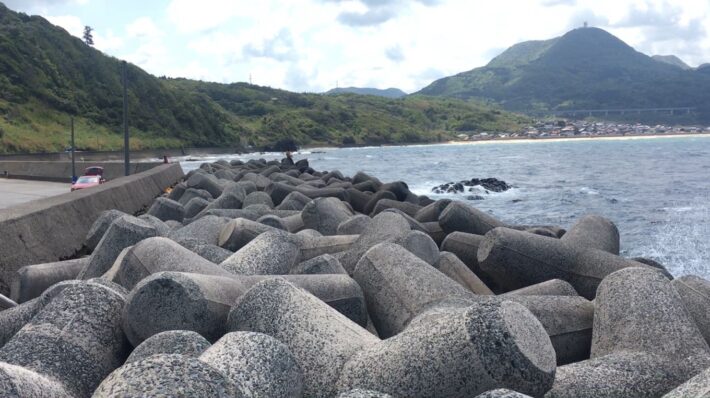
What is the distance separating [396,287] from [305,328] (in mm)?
1256

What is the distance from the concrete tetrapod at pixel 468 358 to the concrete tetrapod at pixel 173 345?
0.72 meters

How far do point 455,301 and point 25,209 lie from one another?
544 cm

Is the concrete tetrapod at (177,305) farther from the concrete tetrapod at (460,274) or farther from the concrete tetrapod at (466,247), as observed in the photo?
the concrete tetrapod at (466,247)

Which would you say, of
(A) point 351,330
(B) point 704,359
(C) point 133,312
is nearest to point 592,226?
(B) point 704,359

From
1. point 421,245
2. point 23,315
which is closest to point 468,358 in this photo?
point 23,315

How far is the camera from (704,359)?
4105 millimetres

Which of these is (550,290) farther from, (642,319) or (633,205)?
(633,205)

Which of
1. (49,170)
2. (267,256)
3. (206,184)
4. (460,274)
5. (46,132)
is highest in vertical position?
(267,256)

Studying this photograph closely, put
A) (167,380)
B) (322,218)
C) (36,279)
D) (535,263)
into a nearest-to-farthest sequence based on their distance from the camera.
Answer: (167,380), (36,279), (535,263), (322,218)

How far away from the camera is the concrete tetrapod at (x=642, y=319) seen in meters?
4.29

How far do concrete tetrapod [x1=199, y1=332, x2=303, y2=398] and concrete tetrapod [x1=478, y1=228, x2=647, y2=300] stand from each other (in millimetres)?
3539

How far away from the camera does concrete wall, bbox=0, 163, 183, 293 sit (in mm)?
6691

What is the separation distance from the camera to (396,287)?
4.87 metres

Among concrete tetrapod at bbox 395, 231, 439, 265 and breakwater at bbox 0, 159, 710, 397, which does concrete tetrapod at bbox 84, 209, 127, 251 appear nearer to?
breakwater at bbox 0, 159, 710, 397
